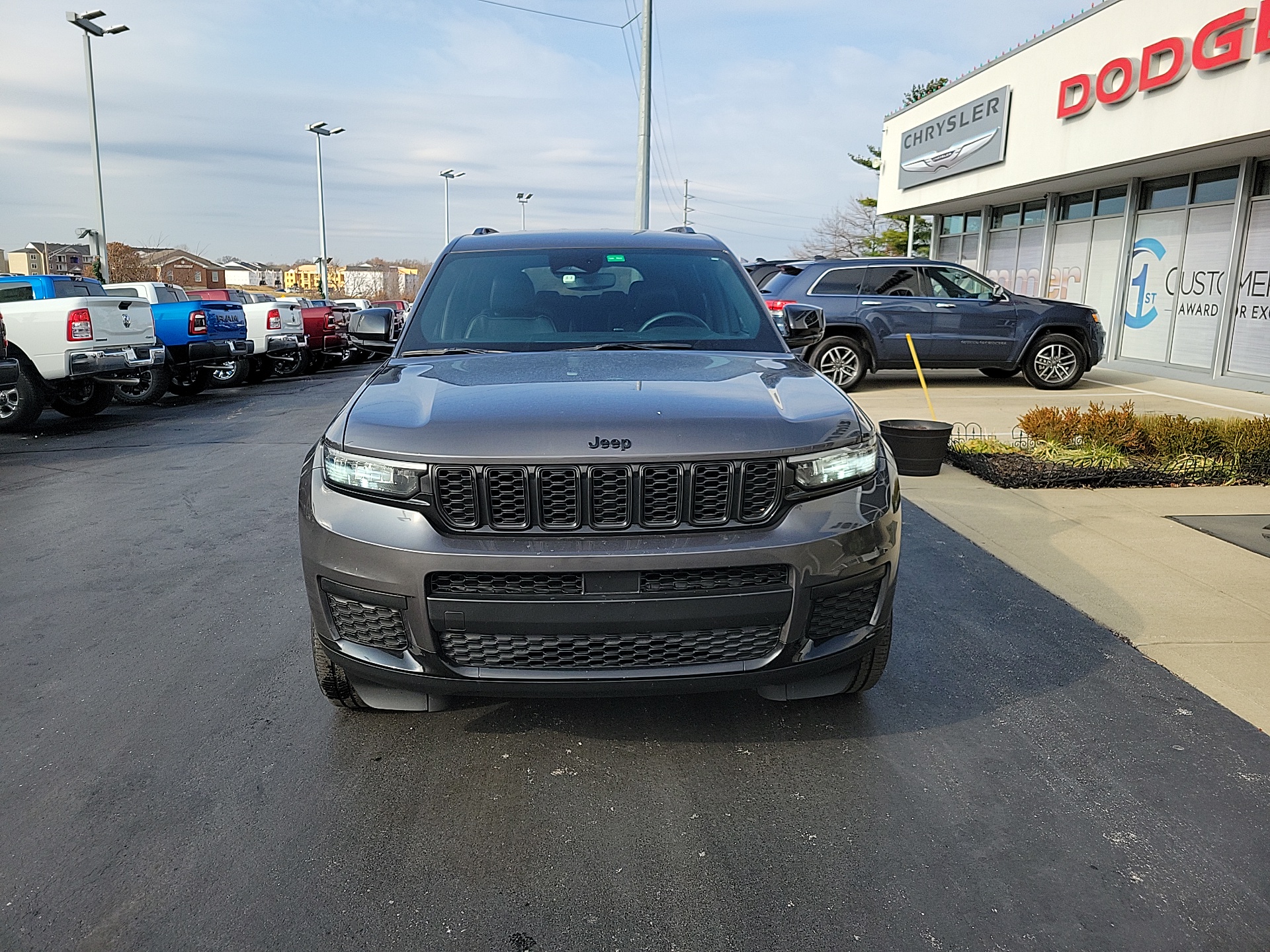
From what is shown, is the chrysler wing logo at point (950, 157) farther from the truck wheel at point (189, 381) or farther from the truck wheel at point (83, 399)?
the truck wheel at point (83, 399)

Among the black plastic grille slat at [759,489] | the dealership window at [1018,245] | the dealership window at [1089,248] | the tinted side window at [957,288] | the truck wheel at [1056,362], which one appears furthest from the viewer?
the dealership window at [1018,245]

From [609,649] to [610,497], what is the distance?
17.4 inches

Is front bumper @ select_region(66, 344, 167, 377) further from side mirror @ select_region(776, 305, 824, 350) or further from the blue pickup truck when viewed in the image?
side mirror @ select_region(776, 305, 824, 350)

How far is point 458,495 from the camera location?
2.78 metres

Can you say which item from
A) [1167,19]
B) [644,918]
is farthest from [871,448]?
[1167,19]

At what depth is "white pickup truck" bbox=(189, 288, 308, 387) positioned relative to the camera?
58.6 ft

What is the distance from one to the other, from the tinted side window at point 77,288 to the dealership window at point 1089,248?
1654 centimetres

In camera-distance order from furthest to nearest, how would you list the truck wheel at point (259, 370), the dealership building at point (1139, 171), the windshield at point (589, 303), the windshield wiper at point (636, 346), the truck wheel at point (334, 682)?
the truck wheel at point (259, 370) → the dealership building at point (1139, 171) → the windshield at point (589, 303) → the windshield wiper at point (636, 346) → the truck wheel at point (334, 682)

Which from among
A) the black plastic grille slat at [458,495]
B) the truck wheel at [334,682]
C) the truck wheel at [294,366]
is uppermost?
the black plastic grille slat at [458,495]

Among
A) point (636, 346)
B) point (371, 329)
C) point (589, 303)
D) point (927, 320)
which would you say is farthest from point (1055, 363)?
point (371, 329)

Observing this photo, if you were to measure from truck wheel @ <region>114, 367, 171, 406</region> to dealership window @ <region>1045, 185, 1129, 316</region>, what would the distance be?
16.0 meters

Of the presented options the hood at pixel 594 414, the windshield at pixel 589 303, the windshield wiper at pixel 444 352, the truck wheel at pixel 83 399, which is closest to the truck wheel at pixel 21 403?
the truck wheel at pixel 83 399

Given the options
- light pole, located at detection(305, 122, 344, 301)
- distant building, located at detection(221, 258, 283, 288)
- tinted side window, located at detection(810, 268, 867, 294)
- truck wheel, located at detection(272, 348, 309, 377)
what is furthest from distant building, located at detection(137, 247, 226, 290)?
tinted side window, located at detection(810, 268, 867, 294)

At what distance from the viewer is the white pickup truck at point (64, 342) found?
1148 centimetres
